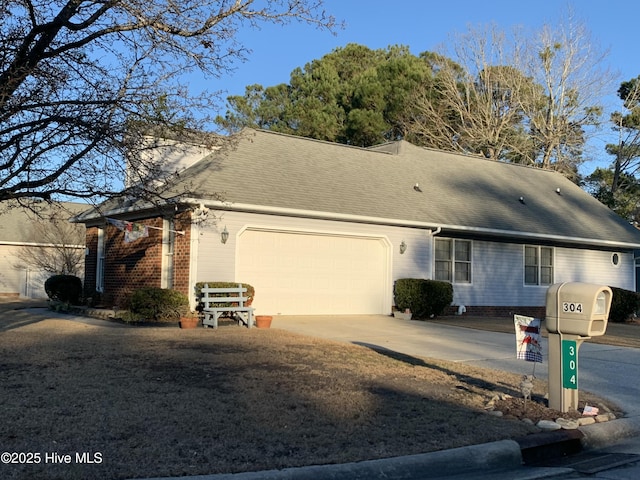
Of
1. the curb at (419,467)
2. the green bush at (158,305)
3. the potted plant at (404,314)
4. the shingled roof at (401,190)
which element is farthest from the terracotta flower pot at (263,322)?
the curb at (419,467)

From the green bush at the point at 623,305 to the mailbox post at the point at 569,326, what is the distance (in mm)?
14887

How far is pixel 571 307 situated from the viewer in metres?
6.74

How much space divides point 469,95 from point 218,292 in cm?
2547

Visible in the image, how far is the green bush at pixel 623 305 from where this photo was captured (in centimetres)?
2044

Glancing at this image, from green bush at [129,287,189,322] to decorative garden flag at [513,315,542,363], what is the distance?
9.28m

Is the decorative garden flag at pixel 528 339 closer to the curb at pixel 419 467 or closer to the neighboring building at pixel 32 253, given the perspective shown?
the curb at pixel 419 467

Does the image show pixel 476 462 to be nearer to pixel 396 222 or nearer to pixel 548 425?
pixel 548 425

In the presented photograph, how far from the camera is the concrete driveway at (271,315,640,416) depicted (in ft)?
30.1

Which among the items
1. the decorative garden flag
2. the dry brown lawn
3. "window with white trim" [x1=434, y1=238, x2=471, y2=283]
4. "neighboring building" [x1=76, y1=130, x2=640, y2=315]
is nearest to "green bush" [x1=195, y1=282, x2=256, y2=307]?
"neighboring building" [x1=76, y1=130, x2=640, y2=315]

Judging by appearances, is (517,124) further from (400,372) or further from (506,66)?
(400,372)

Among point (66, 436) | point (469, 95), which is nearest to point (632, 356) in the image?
point (66, 436)

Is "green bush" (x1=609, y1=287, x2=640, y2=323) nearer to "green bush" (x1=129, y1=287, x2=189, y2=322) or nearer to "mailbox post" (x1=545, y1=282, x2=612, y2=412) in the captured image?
"green bush" (x1=129, y1=287, x2=189, y2=322)

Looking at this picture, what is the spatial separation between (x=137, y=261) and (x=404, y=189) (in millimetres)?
8621

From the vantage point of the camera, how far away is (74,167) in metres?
9.77
